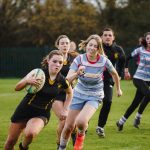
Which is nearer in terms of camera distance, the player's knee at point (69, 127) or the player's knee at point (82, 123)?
the player's knee at point (82, 123)

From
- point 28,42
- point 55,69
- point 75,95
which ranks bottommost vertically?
point 28,42

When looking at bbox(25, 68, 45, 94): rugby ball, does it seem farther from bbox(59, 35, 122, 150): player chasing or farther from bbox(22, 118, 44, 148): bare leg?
bbox(59, 35, 122, 150): player chasing

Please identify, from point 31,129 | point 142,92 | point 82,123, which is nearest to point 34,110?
point 31,129

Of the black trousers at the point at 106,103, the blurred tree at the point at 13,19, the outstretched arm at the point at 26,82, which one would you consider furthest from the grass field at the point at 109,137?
the blurred tree at the point at 13,19

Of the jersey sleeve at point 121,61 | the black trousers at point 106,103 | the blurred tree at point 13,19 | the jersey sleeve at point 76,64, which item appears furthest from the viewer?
the blurred tree at point 13,19

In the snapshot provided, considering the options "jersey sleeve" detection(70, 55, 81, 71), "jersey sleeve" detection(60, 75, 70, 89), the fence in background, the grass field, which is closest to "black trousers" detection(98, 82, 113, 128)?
the grass field

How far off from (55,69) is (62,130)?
6.01ft

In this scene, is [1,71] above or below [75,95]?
below

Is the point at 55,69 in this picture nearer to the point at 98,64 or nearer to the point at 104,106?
the point at 98,64

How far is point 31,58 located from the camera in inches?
1658

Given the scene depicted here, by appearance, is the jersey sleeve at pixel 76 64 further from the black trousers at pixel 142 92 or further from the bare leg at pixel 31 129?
the black trousers at pixel 142 92

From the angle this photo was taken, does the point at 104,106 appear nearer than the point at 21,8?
Yes

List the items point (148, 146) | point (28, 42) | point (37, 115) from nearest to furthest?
point (37, 115) → point (148, 146) → point (28, 42)

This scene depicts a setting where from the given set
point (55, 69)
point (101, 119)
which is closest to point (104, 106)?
point (101, 119)
